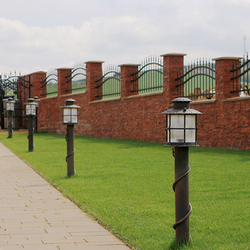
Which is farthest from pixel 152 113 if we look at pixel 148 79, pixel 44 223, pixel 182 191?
pixel 182 191

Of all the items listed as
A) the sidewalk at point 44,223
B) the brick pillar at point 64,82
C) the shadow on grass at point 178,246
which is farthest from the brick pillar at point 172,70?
the shadow on grass at point 178,246

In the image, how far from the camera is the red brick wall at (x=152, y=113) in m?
13.5

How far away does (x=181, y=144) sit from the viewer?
13.4 ft

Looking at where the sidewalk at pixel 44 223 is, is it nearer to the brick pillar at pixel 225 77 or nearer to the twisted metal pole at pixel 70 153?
the twisted metal pole at pixel 70 153

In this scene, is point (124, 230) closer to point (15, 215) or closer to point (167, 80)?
point (15, 215)

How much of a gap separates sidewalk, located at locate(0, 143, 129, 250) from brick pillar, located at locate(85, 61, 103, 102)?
14.5 metres

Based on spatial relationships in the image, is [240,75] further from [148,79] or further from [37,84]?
[37,84]

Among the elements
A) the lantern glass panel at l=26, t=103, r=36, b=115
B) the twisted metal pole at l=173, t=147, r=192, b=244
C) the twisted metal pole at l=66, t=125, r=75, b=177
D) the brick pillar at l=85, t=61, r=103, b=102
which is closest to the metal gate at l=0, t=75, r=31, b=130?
the brick pillar at l=85, t=61, r=103, b=102

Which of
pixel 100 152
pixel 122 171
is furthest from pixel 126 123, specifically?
pixel 122 171

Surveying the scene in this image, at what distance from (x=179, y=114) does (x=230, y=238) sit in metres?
1.41

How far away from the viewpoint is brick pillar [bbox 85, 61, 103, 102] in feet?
72.5

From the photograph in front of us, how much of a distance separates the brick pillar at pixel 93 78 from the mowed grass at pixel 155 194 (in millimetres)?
10423

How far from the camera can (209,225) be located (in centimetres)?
486

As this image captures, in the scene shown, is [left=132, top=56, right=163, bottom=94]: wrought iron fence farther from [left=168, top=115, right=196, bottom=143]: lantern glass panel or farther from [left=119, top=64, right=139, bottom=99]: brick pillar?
[left=168, top=115, right=196, bottom=143]: lantern glass panel
